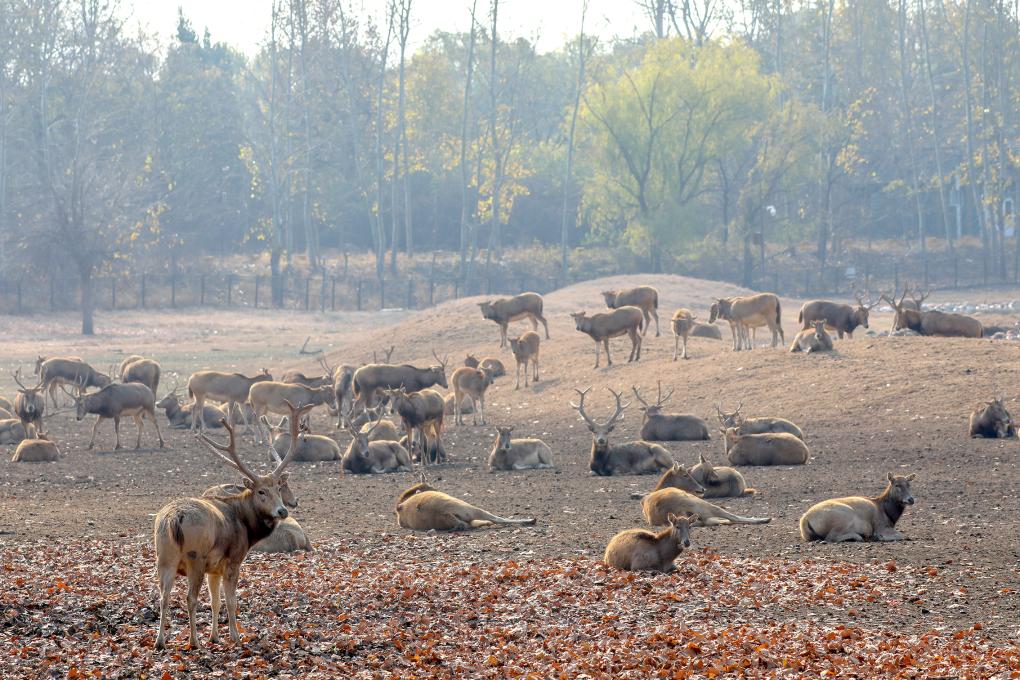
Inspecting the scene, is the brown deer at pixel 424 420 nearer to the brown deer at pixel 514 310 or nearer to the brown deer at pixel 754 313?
the brown deer at pixel 754 313

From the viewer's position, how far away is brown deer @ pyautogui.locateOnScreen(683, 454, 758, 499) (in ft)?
56.5

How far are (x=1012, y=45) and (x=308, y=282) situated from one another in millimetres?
41065

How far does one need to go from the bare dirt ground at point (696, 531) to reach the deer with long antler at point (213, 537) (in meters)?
0.41

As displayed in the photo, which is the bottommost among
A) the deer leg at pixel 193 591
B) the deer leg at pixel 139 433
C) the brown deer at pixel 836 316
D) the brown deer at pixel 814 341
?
the deer leg at pixel 139 433

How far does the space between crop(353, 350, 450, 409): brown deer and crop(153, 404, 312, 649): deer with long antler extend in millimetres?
17134

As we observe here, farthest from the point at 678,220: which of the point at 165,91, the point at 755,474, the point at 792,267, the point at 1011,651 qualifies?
the point at 1011,651

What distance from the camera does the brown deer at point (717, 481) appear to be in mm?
17234

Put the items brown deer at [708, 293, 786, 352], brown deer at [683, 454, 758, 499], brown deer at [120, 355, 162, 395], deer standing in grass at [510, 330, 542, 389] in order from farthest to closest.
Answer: brown deer at [708, 293, 786, 352] < deer standing in grass at [510, 330, 542, 389] < brown deer at [120, 355, 162, 395] < brown deer at [683, 454, 758, 499]

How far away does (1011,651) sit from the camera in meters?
9.78

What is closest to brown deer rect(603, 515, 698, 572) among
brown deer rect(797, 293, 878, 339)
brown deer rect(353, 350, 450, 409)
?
brown deer rect(353, 350, 450, 409)

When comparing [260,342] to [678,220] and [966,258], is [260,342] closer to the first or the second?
[678,220]

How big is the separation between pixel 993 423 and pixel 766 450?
424cm

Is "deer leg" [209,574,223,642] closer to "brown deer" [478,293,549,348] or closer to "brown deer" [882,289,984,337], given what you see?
"brown deer" [882,289,984,337]

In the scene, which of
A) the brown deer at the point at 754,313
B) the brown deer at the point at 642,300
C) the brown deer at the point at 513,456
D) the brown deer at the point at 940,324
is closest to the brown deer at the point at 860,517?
the brown deer at the point at 513,456
